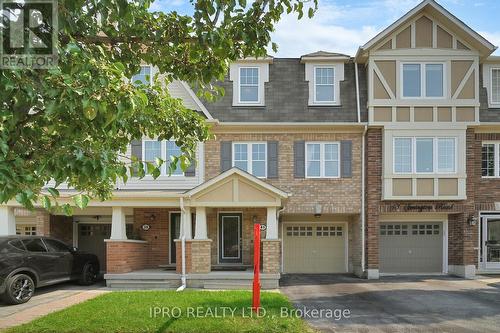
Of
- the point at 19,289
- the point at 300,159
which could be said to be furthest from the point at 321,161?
the point at 19,289

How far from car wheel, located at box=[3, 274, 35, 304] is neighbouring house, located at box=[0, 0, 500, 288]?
4.30 m

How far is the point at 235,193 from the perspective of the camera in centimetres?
1481

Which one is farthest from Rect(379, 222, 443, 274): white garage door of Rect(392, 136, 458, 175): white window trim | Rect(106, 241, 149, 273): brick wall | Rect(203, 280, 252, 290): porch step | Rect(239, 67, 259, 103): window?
Rect(106, 241, 149, 273): brick wall

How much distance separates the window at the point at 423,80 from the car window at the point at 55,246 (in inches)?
504

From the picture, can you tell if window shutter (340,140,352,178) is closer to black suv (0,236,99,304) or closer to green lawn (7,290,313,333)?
green lawn (7,290,313,333)

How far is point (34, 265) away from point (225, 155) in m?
7.46

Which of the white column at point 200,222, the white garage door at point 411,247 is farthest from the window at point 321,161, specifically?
the white column at point 200,222

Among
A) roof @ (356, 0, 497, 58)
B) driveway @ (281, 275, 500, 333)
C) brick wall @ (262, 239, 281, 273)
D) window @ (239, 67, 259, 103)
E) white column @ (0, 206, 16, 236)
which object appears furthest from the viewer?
window @ (239, 67, 259, 103)

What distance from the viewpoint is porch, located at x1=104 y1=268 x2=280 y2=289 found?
1420 centimetres

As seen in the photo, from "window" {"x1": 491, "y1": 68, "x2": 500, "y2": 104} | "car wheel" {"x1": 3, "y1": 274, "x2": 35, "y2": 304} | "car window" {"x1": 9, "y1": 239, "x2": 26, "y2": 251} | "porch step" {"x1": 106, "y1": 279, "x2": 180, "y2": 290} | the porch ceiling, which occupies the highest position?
"window" {"x1": 491, "y1": 68, "x2": 500, "y2": 104}

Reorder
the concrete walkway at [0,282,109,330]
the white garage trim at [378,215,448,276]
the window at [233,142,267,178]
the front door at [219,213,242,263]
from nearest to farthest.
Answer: the concrete walkway at [0,282,109,330] → the window at [233,142,267,178] → the front door at [219,213,242,263] → the white garage trim at [378,215,448,276]

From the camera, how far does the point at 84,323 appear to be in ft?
28.8

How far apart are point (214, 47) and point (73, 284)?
39.8 feet

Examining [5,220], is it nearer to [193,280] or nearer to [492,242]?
[193,280]
